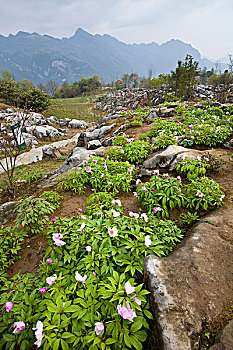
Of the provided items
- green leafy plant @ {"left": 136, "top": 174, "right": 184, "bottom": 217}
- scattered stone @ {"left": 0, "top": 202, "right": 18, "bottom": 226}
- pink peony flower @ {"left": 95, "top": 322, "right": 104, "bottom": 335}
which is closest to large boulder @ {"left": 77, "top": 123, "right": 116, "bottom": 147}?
scattered stone @ {"left": 0, "top": 202, "right": 18, "bottom": 226}

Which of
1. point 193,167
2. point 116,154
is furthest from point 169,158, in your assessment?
point 116,154

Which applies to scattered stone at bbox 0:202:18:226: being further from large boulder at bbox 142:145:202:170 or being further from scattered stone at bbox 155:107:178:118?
scattered stone at bbox 155:107:178:118

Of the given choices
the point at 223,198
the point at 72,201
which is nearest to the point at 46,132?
the point at 72,201

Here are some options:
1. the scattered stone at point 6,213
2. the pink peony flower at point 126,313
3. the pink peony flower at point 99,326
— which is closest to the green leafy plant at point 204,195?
the pink peony flower at point 126,313

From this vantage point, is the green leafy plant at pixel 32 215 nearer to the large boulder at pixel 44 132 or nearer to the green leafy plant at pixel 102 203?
the green leafy plant at pixel 102 203

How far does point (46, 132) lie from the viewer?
56.9 feet

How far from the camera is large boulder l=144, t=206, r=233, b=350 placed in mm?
1405

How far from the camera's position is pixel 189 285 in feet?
5.63

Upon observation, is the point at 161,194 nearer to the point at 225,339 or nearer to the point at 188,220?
the point at 188,220

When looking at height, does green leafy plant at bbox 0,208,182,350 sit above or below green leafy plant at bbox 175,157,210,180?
below

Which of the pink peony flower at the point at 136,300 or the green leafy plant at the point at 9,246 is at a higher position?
the pink peony flower at the point at 136,300

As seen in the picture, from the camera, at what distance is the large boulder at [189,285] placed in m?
1.41

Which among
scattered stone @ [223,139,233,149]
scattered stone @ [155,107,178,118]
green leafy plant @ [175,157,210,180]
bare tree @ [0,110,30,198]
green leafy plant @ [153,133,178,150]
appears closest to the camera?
green leafy plant @ [175,157,210,180]

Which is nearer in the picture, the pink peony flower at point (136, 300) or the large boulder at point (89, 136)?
the pink peony flower at point (136, 300)
